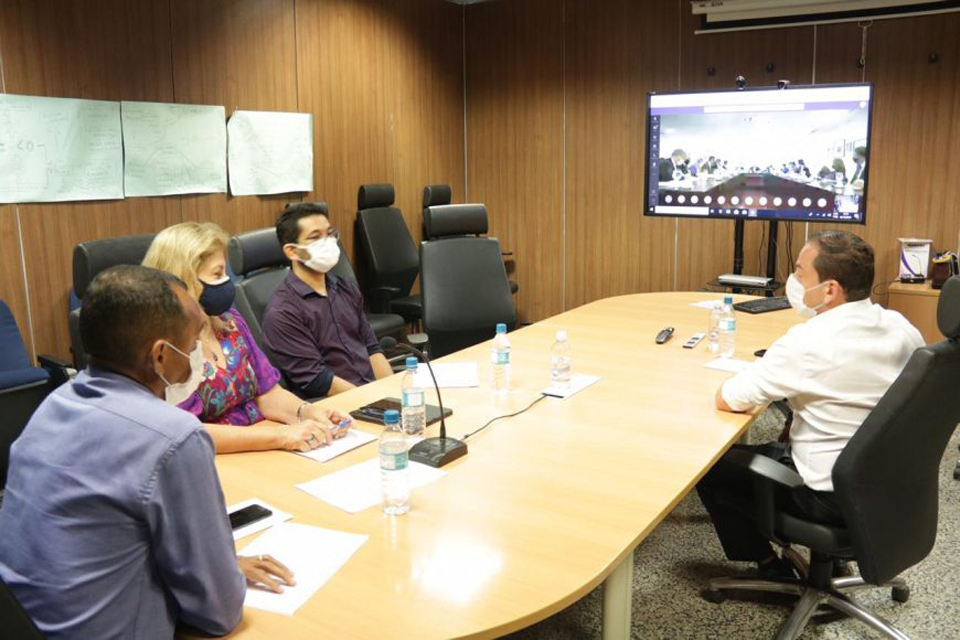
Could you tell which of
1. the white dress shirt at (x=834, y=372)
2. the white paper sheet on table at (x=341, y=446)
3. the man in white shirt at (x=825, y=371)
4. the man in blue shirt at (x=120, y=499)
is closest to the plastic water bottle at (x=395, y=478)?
the white paper sheet on table at (x=341, y=446)

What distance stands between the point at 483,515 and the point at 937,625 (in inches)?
65.4

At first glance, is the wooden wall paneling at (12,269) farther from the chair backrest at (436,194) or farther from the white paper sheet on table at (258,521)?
the chair backrest at (436,194)

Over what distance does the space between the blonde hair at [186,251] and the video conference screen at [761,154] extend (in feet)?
10.9

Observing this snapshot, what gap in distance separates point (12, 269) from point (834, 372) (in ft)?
11.1

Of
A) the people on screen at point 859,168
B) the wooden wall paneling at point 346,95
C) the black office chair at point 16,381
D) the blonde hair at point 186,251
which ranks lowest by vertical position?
the black office chair at point 16,381

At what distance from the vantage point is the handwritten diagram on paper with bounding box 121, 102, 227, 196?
3.94m

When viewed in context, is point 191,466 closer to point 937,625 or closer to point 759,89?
point 937,625

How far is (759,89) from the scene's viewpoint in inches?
178

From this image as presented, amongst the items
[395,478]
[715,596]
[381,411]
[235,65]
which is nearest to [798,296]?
[715,596]

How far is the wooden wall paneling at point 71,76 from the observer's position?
3488mm

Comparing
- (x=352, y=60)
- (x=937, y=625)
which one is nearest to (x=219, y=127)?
(x=352, y=60)

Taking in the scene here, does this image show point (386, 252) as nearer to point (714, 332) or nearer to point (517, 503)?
point (714, 332)

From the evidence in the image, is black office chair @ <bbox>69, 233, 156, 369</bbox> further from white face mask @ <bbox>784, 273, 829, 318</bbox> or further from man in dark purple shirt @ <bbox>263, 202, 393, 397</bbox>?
white face mask @ <bbox>784, 273, 829, 318</bbox>

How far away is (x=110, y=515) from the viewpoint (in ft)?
3.56
